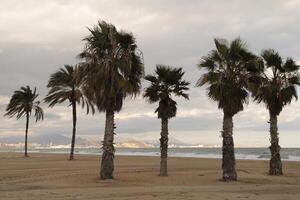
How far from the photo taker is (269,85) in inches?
1031

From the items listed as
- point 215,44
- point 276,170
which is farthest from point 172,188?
point 276,170

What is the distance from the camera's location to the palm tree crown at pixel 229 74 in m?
22.7

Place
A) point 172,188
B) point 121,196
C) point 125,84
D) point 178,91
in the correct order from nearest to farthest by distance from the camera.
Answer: point 121,196 < point 172,188 < point 125,84 < point 178,91

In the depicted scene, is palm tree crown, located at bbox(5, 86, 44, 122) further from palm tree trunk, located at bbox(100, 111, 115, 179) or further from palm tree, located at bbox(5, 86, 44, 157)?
palm tree trunk, located at bbox(100, 111, 115, 179)

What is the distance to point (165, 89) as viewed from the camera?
2566cm

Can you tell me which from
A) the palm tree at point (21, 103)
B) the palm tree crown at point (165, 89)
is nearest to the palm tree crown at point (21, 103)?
the palm tree at point (21, 103)

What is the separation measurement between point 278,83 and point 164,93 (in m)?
5.99

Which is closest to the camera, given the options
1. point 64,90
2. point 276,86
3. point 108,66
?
point 108,66

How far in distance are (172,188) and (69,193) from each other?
3.95 m

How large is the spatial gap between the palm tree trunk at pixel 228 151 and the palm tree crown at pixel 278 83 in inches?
149

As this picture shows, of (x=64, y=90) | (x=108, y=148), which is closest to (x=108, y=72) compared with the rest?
(x=108, y=148)

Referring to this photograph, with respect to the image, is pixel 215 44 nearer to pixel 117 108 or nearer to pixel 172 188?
pixel 117 108

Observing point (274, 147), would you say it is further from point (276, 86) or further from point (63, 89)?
point (63, 89)

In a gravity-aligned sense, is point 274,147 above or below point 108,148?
above
